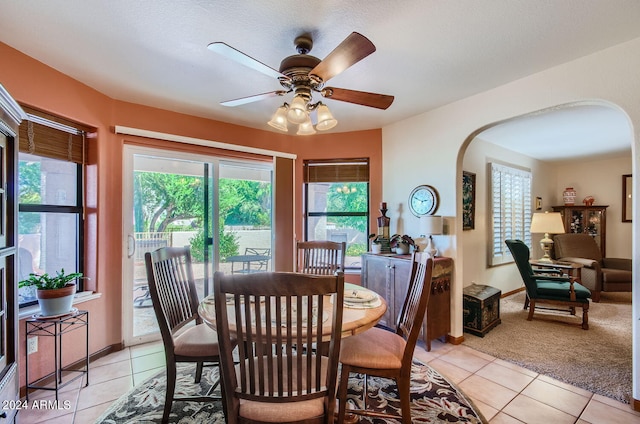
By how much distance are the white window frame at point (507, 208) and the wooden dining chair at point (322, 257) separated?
2730 millimetres

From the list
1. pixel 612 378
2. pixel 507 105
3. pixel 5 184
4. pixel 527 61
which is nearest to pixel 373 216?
pixel 507 105

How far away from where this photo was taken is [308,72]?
69.8 inches

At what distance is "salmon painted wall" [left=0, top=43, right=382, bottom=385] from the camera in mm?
2174

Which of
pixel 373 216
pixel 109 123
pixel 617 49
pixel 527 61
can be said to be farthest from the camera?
pixel 373 216

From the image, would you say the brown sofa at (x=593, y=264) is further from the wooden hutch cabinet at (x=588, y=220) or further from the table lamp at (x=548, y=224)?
the table lamp at (x=548, y=224)

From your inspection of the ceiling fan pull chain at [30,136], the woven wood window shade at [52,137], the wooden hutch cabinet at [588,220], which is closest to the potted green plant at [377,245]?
the woven wood window shade at [52,137]

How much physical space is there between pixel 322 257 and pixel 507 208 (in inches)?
136

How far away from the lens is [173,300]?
2025mm

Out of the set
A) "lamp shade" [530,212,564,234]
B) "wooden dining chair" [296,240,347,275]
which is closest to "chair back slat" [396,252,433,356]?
"wooden dining chair" [296,240,347,275]

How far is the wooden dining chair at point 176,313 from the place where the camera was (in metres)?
1.76

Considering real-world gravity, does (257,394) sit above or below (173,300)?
below

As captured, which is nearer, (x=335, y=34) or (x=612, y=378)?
(x=335, y=34)

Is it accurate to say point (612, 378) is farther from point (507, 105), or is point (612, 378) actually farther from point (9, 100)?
point (9, 100)

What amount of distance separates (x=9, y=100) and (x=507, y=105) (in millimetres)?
3358
